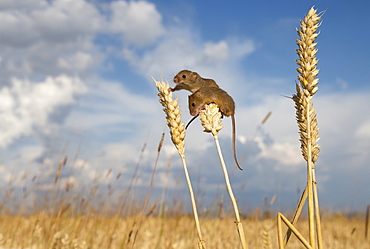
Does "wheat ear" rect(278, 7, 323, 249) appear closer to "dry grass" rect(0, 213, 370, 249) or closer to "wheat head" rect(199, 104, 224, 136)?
"wheat head" rect(199, 104, 224, 136)

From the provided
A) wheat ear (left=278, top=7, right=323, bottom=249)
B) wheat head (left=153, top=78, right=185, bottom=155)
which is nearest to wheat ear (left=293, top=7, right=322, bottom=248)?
wheat ear (left=278, top=7, right=323, bottom=249)

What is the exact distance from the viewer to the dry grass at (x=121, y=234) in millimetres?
3580

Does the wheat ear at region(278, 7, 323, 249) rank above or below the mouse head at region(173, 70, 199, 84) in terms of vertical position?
below

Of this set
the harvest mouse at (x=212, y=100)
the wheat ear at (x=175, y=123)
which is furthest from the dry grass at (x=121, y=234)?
the wheat ear at (x=175, y=123)

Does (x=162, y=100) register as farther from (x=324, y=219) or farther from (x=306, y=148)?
(x=324, y=219)

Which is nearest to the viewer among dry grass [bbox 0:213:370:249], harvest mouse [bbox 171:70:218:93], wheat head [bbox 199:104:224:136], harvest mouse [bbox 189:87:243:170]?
wheat head [bbox 199:104:224:136]

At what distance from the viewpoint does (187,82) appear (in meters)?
2.05

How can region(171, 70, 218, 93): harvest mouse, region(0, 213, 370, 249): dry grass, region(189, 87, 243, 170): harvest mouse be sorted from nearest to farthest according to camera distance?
region(189, 87, 243, 170): harvest mouse < region(171, 70, 218, 93): harvest mouse < region(0, 213, 370, 249): dry grass

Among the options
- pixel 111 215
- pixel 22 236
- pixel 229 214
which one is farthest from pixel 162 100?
pixel 229 214

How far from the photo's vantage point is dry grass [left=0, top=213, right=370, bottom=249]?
3.58 meters

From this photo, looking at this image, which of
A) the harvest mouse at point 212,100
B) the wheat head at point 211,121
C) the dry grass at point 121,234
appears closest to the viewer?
the wheat head at point 211,121

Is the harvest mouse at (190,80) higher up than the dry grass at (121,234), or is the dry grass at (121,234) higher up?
the harvest mouse at (190,80)

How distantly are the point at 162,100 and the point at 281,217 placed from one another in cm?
52

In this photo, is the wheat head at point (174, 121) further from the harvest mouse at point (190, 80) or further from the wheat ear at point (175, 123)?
the harvest mouse at point (190, 80)
